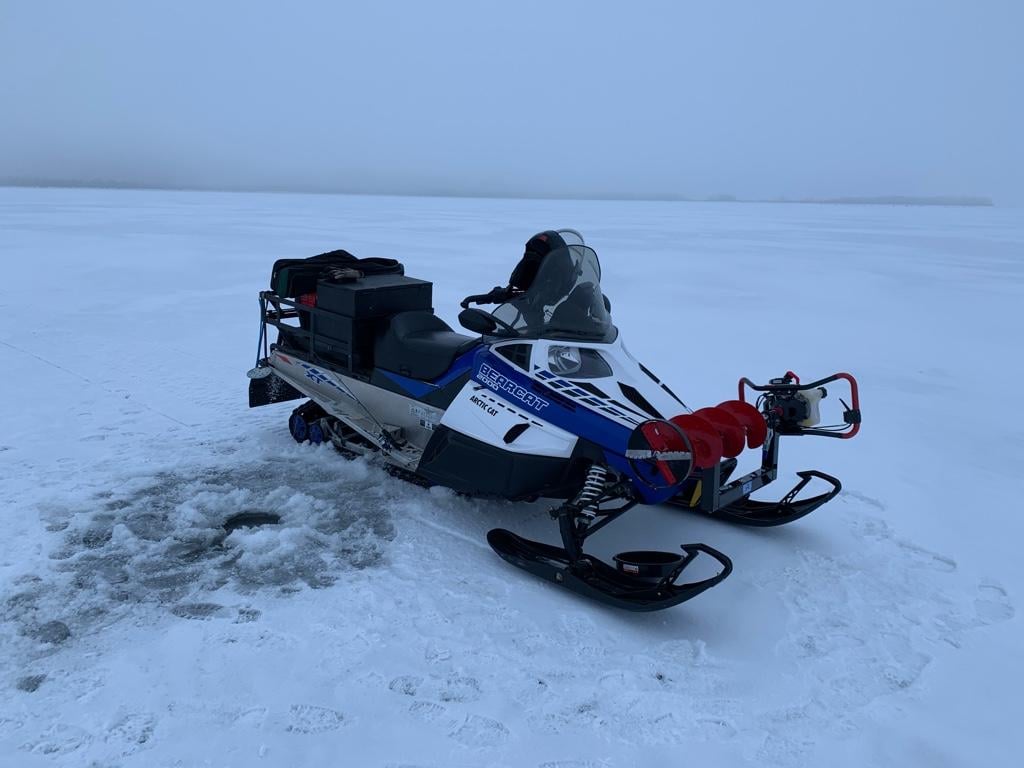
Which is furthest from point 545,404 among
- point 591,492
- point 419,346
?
point 419,346

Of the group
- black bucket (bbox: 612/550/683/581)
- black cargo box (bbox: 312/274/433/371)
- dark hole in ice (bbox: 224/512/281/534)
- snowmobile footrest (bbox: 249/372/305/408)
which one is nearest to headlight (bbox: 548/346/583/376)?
black bucket (bbox: 612/550/683/581)

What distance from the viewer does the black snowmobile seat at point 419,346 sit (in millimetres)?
4664

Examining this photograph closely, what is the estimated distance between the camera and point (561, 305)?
14.1 feet

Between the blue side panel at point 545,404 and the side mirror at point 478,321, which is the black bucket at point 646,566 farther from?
the side mirror at point 478,321

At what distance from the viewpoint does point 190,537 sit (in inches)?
160

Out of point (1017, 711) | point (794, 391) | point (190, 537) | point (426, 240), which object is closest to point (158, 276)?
point (426, 240)

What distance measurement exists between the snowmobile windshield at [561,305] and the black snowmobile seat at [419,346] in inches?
15.9

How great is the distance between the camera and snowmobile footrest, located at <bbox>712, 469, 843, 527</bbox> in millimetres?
4312

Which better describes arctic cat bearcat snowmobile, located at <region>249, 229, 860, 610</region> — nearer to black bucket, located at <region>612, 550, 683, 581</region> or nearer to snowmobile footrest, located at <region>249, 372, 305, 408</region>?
black bucket, located at <region>612, 550, 683, 581</region>

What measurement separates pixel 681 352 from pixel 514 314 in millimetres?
4427

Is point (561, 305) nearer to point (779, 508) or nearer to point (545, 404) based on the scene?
point (545, 404)

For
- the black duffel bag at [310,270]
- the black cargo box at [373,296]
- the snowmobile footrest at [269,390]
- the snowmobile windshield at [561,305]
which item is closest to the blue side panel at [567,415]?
the snowmobile windshield at [561,305]

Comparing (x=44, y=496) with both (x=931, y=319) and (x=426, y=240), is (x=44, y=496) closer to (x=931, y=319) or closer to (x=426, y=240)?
(x=931, y=319)

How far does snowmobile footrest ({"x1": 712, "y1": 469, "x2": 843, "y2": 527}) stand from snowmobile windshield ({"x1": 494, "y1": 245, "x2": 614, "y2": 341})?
1283 mm
